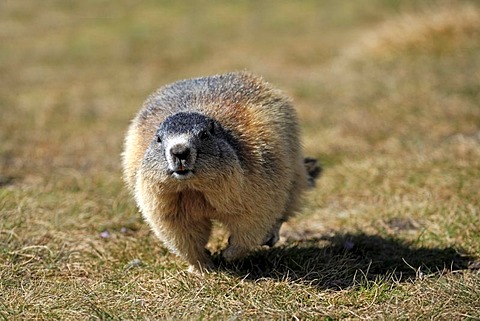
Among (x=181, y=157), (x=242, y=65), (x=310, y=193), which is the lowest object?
(x=310, y=193)

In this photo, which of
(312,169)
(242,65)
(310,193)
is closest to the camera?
(312,169)

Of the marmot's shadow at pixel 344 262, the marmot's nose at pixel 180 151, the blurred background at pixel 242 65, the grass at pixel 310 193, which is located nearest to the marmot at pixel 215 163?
the marmot's nose at pixel 180 151

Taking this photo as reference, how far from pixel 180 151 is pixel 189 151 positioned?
0.08 meters

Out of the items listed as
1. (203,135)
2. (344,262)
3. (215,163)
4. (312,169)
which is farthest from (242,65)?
(215,163)

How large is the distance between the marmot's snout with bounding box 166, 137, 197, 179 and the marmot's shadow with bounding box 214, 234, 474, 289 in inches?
48.3

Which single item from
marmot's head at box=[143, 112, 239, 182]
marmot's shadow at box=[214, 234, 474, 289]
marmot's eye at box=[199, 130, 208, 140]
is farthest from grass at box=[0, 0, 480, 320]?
marmot's eye at box=[199, 130, 208, 140]

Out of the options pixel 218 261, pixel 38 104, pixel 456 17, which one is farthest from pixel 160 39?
pixel 218 261

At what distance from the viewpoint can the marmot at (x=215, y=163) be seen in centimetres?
530

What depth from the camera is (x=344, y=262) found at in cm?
606

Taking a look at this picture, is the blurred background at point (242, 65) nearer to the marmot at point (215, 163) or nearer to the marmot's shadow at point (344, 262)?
the marmot at point (215, 163)

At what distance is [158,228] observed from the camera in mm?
5824

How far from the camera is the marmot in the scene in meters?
5.30

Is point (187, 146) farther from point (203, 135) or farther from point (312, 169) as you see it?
point (312, 169)

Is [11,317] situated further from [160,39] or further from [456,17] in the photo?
[160,39]
